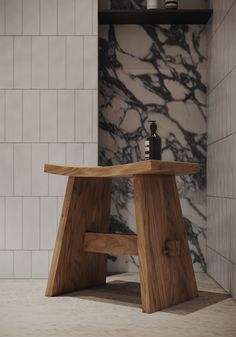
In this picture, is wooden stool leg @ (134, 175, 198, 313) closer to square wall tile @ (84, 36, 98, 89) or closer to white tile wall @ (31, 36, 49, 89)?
square wall tile @ (84, 36, 98, 89)

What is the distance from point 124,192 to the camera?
2910 mm

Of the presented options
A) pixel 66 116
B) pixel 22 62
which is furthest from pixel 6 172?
pixel 22 62

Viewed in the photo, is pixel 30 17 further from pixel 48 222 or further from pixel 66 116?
pixel 48 222

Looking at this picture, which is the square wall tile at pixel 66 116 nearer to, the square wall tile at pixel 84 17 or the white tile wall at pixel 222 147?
the square wall tile at pixel 84 17

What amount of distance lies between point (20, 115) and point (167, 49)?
865 millimetres

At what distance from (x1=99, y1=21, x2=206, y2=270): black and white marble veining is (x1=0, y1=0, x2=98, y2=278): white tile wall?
236 mm

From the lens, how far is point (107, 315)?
6.33 feet

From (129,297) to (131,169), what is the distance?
2.02ft

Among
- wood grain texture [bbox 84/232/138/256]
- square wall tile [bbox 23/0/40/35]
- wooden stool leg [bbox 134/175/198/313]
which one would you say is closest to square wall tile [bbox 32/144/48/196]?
wood grain texture [bbox 84/232/138/256]

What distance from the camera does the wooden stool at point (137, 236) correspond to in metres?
2.01

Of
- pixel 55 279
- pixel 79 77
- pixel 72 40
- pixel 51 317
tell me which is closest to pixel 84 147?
pixel 79 77

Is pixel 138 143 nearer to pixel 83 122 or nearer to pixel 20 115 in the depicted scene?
pixel 83 122

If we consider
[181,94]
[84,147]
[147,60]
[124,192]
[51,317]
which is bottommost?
[51,317]

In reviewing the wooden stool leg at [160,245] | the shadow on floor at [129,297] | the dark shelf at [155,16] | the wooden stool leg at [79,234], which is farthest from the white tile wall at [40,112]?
the wooden stool leg at [160,245]
